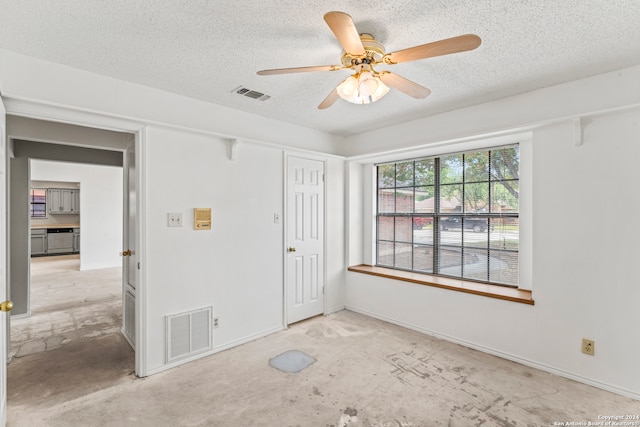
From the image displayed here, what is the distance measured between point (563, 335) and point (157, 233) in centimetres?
354

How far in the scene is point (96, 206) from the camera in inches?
297

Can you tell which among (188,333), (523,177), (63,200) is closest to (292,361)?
(188,333)

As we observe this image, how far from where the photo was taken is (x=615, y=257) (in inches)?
92.1

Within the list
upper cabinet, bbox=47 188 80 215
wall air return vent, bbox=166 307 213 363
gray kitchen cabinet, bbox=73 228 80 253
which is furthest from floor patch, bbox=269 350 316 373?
upper cabinet, bbox=47 188 80 215

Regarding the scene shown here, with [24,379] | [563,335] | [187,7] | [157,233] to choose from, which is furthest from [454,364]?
[24,379]

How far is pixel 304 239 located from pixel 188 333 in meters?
1.63

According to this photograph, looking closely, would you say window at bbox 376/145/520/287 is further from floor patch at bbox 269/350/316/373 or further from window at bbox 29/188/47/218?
window at bbox 29/188/47/218

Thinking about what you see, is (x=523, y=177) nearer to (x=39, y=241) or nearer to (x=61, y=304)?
(x=61, y=304)

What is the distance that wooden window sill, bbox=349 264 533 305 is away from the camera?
2.87 m

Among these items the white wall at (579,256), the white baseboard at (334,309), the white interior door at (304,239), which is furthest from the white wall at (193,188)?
the white wall at (579,256)

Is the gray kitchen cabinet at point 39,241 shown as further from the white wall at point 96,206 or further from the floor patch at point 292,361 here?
the floor patch at point 292,361

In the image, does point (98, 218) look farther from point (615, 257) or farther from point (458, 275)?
point (615, 257)

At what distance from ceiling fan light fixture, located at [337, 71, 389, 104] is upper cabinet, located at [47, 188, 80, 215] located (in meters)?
10.5

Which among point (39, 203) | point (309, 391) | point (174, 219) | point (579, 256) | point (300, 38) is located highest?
point (300, 38)
